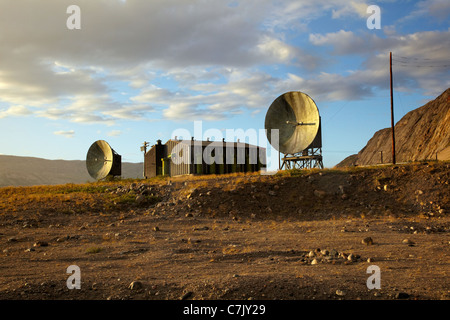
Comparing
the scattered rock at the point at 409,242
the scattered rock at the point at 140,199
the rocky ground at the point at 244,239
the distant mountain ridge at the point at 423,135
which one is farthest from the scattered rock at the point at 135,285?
the distant mountain ridge at the point at 423,135

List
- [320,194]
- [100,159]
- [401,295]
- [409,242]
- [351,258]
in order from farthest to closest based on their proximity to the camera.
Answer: [100,159] → [320,194] → [409,242] → [351,258] → [401,295]

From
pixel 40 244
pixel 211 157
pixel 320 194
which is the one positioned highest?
pixel 211 157

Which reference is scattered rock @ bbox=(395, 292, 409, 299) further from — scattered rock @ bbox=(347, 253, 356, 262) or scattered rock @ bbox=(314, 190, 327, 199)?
scattered rock @ bbox=(314, 190, 327, 199)

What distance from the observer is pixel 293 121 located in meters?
28.1

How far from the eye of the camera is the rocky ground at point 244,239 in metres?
6.75

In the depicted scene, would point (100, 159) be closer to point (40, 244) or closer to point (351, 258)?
point (40, 244)

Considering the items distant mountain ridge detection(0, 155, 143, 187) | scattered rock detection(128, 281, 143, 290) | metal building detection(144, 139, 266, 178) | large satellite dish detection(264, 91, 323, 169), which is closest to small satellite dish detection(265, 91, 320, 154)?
large satellite dish detection(264, 91, 323, 169)

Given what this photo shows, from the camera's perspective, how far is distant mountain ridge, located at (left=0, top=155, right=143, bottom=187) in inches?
5128

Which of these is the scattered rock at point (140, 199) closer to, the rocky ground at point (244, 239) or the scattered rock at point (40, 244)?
the rocky ground at point (244, 239)

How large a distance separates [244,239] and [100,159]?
36332mm

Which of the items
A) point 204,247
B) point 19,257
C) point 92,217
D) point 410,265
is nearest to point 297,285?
point 410,265

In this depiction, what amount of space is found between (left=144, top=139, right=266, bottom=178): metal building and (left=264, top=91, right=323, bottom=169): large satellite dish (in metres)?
10.8

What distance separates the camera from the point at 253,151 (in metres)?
41.9

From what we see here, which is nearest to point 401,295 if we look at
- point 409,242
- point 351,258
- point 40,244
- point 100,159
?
point 351,258
